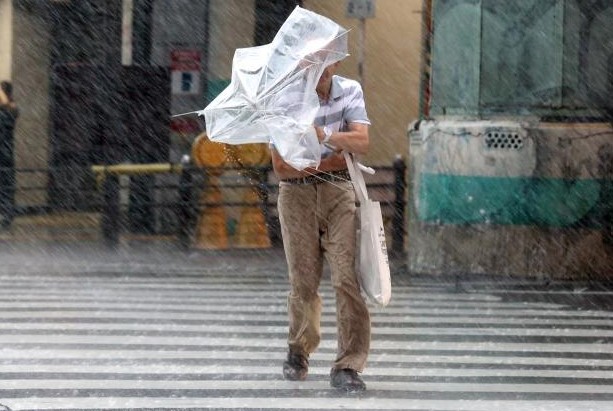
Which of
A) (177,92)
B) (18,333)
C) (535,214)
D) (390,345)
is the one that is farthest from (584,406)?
(177,92)

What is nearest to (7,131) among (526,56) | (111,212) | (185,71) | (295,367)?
(185,71)

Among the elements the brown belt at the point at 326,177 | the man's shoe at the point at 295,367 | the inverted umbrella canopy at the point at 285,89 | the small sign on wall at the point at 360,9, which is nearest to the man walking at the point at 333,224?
the brown belt at the point at 326,177

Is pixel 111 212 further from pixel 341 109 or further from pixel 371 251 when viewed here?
pixel 371 251

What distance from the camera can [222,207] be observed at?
55.8 ft

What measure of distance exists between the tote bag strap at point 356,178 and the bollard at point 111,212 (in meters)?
9.45

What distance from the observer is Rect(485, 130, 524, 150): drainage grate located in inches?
548

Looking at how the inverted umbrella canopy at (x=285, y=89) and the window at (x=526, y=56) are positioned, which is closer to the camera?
the inverted umbrella canopy at (x=285, y=89)

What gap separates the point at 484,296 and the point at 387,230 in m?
4.69

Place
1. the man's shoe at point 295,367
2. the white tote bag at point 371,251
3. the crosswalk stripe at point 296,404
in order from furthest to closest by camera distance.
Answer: the man's shoe at point 295,367, the white tote bag at point 371,251, the crosswalk stripe at point 296,404

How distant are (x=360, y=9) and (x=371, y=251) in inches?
329

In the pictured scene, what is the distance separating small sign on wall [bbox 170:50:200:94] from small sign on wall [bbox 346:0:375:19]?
3.67 meters

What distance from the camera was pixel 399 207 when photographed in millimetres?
16297

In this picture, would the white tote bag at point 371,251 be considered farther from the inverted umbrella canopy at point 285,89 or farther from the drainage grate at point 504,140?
the drainage grate at point 504,140

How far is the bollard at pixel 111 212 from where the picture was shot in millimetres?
16594
